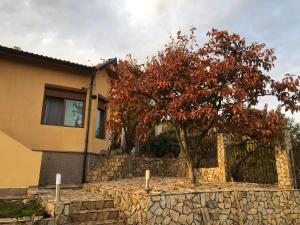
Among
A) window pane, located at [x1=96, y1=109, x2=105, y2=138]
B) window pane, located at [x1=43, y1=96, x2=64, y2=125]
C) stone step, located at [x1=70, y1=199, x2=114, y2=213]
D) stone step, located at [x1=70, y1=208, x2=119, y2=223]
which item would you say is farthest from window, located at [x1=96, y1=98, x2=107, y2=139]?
stone step, located at [x1=70, y1=208, x2=119, y2=223]

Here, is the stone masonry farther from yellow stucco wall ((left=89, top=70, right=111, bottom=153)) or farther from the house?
yellow stucco wall ((left=89, top=70, right=111, bottom=153))

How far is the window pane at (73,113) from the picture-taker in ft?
44.4

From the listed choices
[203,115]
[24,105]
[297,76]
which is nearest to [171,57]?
[203,115]

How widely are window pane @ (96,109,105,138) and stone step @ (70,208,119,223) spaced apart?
20.8 ft

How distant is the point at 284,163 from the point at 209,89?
4.72 metres

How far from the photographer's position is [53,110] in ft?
43.7

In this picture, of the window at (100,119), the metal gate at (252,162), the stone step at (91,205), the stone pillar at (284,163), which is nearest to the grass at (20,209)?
the stone step at (91,205)

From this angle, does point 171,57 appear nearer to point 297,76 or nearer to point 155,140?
point 297,76

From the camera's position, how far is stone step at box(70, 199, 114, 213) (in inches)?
339

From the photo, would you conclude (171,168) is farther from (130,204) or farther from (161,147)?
(130,204)

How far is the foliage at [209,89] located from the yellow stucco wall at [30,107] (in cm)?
348

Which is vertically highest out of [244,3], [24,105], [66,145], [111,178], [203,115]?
[244,3]

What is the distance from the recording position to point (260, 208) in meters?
9.84

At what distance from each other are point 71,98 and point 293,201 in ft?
35.2
